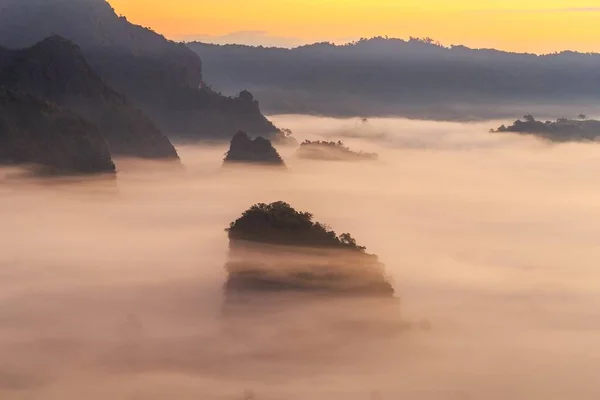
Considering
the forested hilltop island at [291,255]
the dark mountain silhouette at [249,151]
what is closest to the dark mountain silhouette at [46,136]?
the dark mountain silhouette at [249,151]

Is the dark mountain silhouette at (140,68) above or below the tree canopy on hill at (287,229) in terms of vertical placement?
above

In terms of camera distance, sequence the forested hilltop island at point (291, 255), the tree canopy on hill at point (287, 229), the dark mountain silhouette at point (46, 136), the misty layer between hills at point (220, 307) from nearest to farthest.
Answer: the forested hilltop island at point (291, 255) < the tree canopy on hill at point (287, 229) < the misty layer between hills at point (220, 307) < the dark mountain silhouette at point (46, 136)

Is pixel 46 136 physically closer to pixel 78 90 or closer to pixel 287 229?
pixel 78 90

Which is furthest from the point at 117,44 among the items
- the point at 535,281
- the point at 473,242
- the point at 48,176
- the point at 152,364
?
the point at 152,364

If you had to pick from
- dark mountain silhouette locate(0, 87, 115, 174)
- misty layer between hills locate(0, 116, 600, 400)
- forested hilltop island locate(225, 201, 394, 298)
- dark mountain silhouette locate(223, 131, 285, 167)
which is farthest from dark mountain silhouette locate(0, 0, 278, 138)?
forested hilltop island locate(225, 201, 394, 298)

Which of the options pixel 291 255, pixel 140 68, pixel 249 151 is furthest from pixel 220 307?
pixel 140 68

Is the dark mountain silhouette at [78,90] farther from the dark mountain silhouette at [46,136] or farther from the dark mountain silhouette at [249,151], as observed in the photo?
the dark mountain silhouette at [249,151]

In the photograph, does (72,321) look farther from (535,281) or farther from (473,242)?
(473,242)
